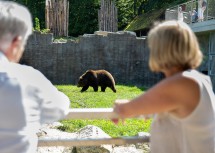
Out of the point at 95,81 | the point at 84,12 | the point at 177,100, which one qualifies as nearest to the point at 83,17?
the point at 84,12

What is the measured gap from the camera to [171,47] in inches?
78.0

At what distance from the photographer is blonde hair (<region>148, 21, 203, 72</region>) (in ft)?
6.50

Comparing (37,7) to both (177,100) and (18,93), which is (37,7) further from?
(177,100)

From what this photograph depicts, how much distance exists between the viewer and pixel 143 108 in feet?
6.46

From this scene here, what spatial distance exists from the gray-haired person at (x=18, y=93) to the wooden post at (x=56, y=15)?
24.1 meters

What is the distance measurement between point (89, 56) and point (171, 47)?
61.6 feet

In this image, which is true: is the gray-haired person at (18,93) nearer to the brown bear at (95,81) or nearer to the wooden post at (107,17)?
the brown bear at (95,81)

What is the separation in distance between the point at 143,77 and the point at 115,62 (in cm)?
143

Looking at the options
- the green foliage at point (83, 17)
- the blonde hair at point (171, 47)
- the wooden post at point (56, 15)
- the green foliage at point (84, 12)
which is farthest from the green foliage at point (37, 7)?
the blonde hair at point (171, 47)

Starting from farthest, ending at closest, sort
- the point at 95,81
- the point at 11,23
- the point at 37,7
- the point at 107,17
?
the point at 37,7 → the point at 107,17 → the point at 95,81 → the point at 11,23

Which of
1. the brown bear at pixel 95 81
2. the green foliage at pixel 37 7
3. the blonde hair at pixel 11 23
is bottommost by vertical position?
the brown bear at pixel 95 81

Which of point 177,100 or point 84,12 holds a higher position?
point 84,12

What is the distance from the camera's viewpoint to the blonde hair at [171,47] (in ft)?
6.50

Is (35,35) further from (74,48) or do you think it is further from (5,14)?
(5,14)
